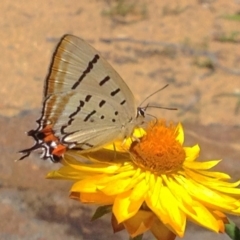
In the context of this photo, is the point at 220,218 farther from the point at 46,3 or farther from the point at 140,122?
the point at 46,3

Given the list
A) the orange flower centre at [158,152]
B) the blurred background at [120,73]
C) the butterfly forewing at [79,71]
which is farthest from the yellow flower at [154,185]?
the blurred background at [120,73]

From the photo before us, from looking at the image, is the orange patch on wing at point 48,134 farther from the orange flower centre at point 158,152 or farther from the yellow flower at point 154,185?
the orange flower centre at point 158,152

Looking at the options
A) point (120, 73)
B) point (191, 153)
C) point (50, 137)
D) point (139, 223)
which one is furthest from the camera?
point (120, 73)

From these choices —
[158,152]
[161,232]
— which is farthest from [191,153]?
[161,232]

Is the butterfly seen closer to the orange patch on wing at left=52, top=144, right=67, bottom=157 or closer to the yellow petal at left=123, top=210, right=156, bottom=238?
the orange patch on wing at left=52, top=144, right=67, bottom=157

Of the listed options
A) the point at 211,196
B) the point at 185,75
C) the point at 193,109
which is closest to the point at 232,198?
the point at 211,196

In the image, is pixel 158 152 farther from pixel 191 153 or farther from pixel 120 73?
pixel 120 73
